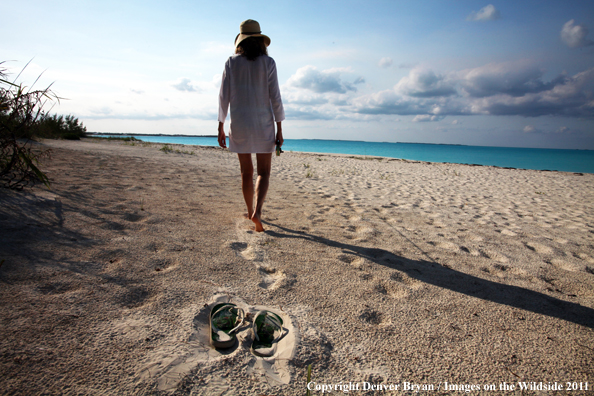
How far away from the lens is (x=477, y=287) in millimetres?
1859

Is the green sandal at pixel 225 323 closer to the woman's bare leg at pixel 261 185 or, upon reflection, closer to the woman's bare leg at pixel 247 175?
the woman's bare leg at pixel 261 185

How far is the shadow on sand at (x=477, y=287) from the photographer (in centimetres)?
160

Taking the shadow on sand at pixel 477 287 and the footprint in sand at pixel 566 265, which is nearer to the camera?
the shadow on sand at pixel 477 287

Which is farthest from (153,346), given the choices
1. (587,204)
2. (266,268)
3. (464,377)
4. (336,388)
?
(587,204)

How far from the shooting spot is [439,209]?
407cm

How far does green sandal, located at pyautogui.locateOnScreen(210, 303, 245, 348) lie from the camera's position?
3.88 feet

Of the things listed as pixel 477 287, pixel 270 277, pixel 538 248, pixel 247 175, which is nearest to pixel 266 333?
→ pixel 270 277

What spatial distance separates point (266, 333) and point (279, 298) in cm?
33

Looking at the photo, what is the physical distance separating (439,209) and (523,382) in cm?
325

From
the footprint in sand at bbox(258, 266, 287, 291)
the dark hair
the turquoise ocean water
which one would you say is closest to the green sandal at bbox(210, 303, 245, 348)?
the footprint in sand at bbox(258, 266, 287, 291)

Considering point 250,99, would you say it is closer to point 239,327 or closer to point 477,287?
point 239,327

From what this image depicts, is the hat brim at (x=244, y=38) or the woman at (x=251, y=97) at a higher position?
the hat brim at (x=244, y=38)

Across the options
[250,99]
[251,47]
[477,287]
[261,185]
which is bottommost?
[477,287]

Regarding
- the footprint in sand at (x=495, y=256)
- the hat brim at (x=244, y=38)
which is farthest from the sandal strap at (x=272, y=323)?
the hat brim at (x=244, y=38)
